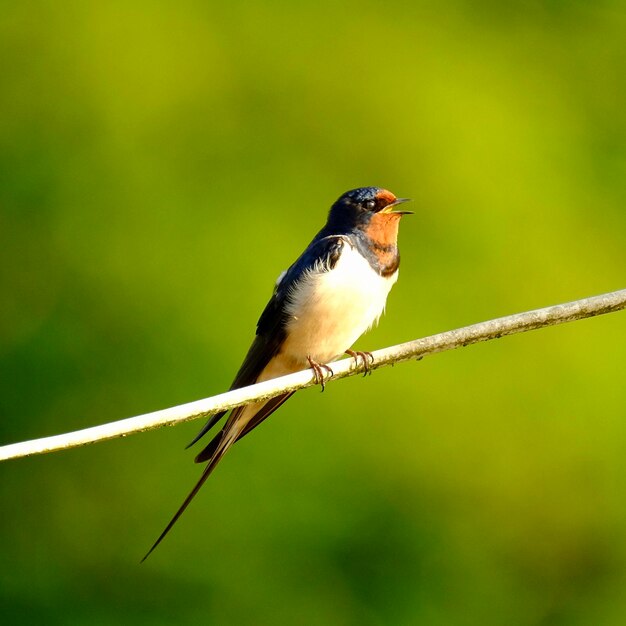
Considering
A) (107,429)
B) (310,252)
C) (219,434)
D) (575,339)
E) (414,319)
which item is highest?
(107,429)

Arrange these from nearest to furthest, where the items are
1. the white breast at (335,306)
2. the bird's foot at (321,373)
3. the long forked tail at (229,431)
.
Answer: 1. the bird's foot at (321,373)
2. the long forked tail at (229,431)
3. the white breast at (335,306)

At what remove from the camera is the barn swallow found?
318cm

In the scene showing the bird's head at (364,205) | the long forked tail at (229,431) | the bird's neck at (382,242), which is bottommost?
the long forked tail at (229,431)

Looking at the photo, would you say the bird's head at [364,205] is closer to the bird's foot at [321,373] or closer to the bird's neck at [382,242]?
the bird's neck at [382,242]

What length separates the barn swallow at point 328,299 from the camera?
3.18m

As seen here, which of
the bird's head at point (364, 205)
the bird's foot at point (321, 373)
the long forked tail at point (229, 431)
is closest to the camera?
the bird's foot at point (321, 373)

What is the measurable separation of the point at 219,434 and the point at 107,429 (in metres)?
1.29

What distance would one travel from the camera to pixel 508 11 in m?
6.83

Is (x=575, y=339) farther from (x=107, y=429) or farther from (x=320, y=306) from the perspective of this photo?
(x=107, y=429)

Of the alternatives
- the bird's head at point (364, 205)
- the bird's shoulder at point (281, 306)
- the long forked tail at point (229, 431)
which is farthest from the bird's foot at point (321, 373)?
the bird's head at point (364, 205)

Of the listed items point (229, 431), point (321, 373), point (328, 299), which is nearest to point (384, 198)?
point (328, 299)

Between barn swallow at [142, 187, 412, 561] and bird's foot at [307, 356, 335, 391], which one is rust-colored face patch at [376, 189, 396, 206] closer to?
barn swallow at [142, 187, 412, 561]

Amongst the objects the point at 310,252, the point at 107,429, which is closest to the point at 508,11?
the point at 310,252

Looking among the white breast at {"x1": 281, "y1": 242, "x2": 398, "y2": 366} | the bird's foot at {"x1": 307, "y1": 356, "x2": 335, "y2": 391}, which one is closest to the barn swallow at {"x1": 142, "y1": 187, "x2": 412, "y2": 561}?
the white breast at {"x1": 281, "y1": 242, "x2": 398, "y2": 366}
